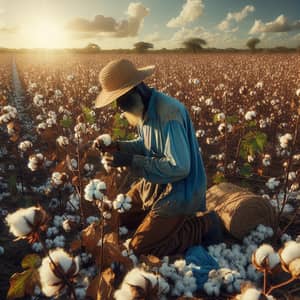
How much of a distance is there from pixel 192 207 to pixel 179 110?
88 cm

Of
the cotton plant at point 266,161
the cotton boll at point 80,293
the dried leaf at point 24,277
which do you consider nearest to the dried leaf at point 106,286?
the dried leaf at point 24,277

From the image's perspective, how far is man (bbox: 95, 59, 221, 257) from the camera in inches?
116

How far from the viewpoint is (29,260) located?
2168mm

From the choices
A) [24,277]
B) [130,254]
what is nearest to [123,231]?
[130,254]

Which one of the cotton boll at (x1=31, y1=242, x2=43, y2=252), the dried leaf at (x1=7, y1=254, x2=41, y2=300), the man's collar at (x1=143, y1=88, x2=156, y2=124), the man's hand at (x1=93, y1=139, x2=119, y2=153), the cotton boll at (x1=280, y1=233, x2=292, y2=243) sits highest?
the man's collar at (x1=143, y1=88, x2=156, y2=124)

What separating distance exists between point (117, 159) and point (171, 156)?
0.42m

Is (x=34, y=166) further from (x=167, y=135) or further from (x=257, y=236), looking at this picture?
(x=257, y=236)

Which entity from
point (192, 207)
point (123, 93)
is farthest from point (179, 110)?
point (192, 207)

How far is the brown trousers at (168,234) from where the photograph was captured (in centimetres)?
330

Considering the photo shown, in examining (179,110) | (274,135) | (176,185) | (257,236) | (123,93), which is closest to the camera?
(123,93)

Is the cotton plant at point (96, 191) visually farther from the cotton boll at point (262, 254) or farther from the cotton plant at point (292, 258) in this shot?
the cotton plant at point (292, 258)

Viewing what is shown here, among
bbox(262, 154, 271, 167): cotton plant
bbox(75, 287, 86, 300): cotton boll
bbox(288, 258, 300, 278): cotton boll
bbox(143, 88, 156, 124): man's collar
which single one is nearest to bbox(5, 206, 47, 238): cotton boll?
bbox(288, 258, 300, 278): cotton boll

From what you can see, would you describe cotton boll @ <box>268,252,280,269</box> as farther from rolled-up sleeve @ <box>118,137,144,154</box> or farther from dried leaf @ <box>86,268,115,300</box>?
rolled-up sleeve @ <box>118,137,144,154</box>

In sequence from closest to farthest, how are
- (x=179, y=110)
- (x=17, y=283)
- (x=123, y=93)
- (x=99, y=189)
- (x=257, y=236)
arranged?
(x=17, y=283) < (x=99, y=189) < (x=123, y=93) < (x=179, y=110) < (x=257, y=236)
